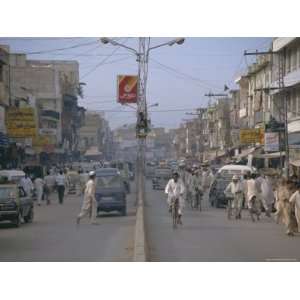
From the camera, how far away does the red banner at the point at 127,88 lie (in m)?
22.6

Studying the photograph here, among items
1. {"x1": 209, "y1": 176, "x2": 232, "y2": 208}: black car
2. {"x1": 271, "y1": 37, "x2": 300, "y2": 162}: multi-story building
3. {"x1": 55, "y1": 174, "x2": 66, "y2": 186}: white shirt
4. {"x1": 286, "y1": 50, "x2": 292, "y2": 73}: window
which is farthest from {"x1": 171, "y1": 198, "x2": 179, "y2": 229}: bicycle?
{"x1": 286, "y1": 50, "x2": 292, "y2": 73}: window

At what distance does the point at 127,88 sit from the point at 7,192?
189 inches

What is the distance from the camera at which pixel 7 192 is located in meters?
21.8

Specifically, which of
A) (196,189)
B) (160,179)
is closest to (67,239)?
(196,189)

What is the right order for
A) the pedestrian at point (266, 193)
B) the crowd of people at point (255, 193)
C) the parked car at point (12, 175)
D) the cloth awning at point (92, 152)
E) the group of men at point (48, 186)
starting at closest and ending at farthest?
1. the crowd of people at point (255, 193)
2. the pedestrian at point (266, 193)
3. the parked car at point (12, 175)
4. the group of men at point (48, 186)
5. the cloth awning at point (92, 152)

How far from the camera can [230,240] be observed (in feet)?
60.1

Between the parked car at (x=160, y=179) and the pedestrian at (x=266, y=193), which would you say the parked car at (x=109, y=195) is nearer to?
the pedestrian at (x=266, y=193)

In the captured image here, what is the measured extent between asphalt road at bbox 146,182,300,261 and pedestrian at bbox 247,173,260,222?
0.37 metres

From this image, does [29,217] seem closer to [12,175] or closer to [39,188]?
[39,188]

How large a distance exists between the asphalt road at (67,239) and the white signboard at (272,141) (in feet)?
31.1

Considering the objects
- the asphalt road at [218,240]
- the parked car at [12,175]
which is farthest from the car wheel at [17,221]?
the parked car at [12,175]

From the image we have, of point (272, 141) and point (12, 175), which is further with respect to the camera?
point (272, 141)
